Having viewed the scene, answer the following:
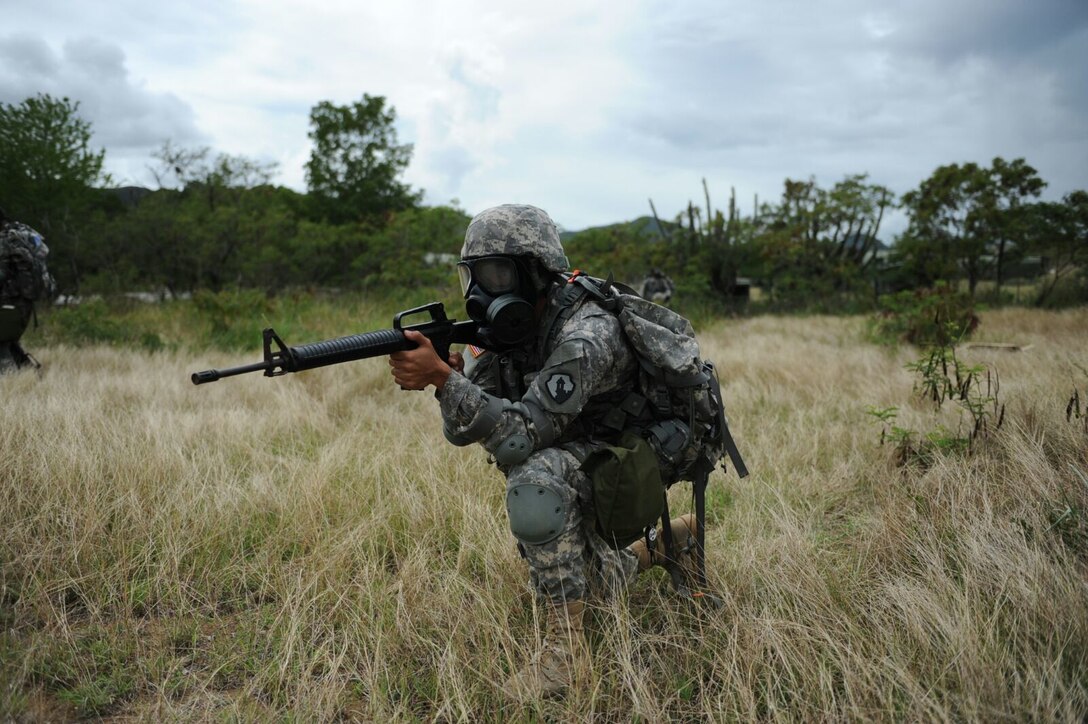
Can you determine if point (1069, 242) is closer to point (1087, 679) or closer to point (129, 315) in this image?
point (1087, 679)

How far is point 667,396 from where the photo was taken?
2516mm

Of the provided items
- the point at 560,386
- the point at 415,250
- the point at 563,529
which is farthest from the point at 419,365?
the point at 415,250

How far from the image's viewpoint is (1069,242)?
650 inches

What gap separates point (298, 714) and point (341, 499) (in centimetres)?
149

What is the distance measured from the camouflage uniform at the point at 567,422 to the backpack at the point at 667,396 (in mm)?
50

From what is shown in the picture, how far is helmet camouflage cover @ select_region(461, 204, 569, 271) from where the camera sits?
2416 millimetres

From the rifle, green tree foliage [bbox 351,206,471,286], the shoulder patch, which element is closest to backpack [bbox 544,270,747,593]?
the shoulder patch

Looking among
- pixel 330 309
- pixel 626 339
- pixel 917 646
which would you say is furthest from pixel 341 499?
pixel 330 309

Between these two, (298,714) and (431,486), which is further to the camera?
(431,486)

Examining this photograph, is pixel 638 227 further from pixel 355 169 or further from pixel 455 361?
pixel 455 361

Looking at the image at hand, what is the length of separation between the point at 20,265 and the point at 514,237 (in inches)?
240

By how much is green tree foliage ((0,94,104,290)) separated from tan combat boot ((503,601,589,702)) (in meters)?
15.5

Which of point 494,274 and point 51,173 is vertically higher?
point 51,173

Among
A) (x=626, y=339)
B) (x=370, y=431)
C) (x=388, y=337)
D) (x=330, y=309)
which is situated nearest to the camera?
(x=388, y=337)
